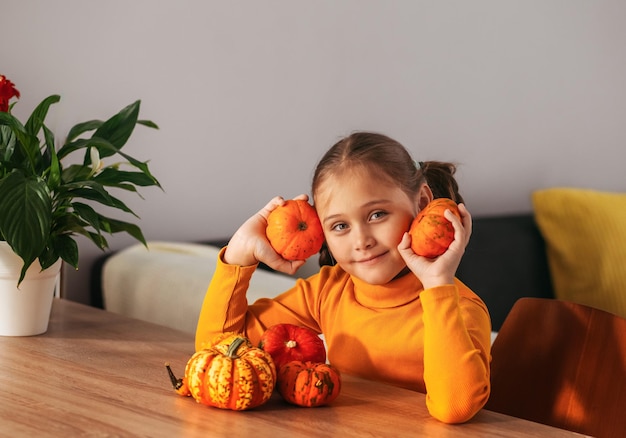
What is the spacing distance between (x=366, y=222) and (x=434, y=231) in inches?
5.3

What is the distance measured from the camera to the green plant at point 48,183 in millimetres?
1418

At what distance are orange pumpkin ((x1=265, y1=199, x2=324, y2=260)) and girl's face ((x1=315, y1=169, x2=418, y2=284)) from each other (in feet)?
0.07

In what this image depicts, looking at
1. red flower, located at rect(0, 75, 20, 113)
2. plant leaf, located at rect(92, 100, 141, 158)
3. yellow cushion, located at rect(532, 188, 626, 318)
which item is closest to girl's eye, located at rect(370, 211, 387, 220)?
plant leaf, located at rect(92, 100, 141, 158)

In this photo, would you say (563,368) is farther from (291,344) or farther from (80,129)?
(80,129)

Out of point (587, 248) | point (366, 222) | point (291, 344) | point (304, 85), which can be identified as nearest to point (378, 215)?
point (366, 222)

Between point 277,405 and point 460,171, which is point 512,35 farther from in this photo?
point 277,405

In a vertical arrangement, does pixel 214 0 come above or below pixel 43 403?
above

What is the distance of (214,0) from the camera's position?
92.1 inches

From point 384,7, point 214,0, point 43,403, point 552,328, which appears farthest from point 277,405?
point 384,7

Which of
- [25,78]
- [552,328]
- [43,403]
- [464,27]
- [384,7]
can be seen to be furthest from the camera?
[464,27]

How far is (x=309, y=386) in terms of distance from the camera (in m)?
1.14

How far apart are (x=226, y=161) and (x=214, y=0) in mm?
441

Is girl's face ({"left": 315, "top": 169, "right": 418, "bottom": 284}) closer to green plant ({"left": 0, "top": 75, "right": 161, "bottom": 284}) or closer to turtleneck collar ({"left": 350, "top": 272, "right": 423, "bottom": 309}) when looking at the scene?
turtleneck collar ({"left": 350, "top": 272, "right": 423, "bottom": 309})

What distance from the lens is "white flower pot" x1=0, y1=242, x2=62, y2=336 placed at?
1.52 meters
